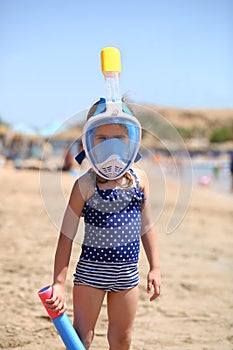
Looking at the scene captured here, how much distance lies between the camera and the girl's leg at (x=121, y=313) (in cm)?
244

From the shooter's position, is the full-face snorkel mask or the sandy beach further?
the sandy beach

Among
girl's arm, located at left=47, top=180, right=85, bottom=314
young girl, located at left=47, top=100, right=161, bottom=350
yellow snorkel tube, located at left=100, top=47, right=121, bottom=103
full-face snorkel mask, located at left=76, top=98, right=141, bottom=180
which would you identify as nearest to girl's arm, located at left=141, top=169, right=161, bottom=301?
young girl, located at left=47, top=100, right=161, bottom=350

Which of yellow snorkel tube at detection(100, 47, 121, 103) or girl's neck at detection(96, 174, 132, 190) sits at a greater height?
yellow snorkel tube at detection(100, 47, 121, 103)

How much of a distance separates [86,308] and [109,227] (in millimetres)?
385

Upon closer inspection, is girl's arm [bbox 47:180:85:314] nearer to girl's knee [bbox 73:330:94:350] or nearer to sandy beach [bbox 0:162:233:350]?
girl's knee [bbox 73:330:94:350]

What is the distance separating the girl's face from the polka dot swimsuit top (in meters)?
0.22

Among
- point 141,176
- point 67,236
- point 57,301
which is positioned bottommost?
point 57,301

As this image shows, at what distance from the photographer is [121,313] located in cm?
245

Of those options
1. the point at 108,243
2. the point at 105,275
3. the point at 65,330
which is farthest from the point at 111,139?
the point at 65,330

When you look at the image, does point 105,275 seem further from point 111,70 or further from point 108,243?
point 111,70

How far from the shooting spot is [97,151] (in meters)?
2.39

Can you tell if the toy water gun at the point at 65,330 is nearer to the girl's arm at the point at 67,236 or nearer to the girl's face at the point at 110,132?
the girl's arm at the point at 67,236

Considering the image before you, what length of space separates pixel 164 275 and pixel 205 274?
45cm

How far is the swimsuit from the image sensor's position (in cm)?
239
